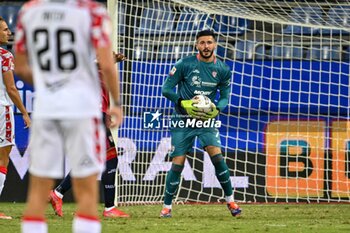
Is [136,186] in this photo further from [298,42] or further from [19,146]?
[298,42]

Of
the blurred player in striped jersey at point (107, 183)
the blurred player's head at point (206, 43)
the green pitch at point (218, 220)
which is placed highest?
the blurred player's head at point (206, 43)

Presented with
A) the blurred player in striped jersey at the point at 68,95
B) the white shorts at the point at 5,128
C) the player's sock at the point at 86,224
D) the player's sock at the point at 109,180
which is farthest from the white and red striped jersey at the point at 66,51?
the player's sock at the point at 109,180

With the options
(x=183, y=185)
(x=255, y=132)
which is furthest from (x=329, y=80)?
(x=183, y=185)

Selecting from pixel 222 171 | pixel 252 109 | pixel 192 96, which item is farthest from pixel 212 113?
pixel 252 109

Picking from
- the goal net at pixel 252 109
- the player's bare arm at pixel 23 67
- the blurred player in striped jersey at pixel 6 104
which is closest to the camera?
the player's bare arm at pixel 23 67

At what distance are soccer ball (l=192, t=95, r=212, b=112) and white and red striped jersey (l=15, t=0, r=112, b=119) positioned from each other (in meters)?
4.35

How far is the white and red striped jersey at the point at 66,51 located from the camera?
4.95 m

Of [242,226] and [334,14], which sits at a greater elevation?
[334,14]

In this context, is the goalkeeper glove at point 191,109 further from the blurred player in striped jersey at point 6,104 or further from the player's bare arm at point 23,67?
the player's bare arm at point 23,67

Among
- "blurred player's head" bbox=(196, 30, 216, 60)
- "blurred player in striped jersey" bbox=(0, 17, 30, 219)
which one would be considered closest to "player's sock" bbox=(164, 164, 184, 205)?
"blurred player's head" bbox=(196, 30, 216, 60)

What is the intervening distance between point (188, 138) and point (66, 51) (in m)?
4.68

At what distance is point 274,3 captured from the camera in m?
13.2

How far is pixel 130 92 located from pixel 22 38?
732 cm

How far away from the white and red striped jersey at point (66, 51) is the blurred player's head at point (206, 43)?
432 cm
